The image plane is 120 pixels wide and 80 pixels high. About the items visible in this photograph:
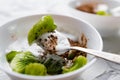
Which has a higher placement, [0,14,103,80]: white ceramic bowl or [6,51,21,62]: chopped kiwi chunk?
[0,14,103,80]: white ceramic bowl

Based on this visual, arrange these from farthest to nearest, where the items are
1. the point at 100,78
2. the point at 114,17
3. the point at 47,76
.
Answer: the point at 114,17 < the point at 100,78 < the point at 47,76

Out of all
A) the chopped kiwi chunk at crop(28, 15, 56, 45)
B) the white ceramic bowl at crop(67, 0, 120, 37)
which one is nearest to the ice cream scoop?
the chopped kiwi chunk at crop(28, 15, 56, 45)

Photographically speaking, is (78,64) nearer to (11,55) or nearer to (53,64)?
(53,64)

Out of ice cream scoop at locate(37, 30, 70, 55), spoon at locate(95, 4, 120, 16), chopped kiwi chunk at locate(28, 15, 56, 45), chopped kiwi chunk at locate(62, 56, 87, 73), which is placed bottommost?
chopped kiwi chunk at locate(62, 56, 87, 73)

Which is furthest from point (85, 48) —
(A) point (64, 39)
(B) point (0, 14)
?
(B) point (0, 14)

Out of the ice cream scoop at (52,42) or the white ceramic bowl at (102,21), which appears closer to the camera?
A: the ice cream scoop at (52,42)

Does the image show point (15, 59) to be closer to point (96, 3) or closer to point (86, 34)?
point (86, 34)

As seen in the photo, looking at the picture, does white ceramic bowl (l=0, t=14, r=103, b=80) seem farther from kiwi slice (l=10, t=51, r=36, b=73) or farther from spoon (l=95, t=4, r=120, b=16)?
spoon (l=95, t=4, r=120, b=16)

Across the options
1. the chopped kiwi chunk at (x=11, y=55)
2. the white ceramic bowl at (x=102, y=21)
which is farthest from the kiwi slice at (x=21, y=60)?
the white ceramic bowl at (x=102, y=21)

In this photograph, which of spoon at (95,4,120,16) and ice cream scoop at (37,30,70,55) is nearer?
ice cream scoop at (37,30,70,55)

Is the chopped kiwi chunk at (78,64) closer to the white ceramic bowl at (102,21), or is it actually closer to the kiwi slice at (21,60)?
the kiwi slice at (21,60)

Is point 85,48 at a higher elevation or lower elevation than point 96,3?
lower
